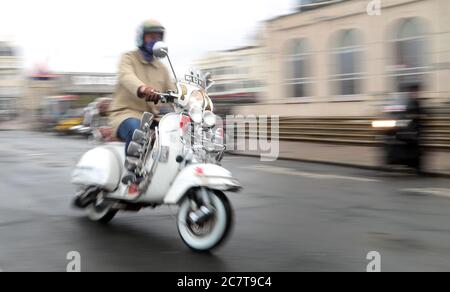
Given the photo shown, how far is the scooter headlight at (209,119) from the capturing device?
4.76m

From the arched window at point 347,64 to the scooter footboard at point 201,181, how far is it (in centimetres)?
1698

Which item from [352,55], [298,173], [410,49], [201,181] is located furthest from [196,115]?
[352,55]

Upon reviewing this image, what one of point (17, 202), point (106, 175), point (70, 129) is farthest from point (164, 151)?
point (70, 129)

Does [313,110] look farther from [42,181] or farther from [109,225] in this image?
[109,225]

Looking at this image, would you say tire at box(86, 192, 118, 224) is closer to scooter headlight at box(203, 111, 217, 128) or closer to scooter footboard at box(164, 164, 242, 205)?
scooter footboard at box(164, 164, 242, 205)

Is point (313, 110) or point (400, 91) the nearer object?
point (400, 91)

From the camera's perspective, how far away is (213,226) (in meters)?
4.46

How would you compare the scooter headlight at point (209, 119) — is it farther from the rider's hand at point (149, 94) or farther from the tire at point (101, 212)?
the tire at point (101, 212)

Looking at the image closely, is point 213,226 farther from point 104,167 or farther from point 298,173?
point 298,173

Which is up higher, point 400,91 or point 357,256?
point 400,91

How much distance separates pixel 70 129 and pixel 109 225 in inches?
988

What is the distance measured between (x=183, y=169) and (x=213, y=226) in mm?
547

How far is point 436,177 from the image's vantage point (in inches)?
391

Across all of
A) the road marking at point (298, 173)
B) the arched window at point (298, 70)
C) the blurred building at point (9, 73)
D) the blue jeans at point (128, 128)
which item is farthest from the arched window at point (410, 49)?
the blurred building at point (9, 73)
